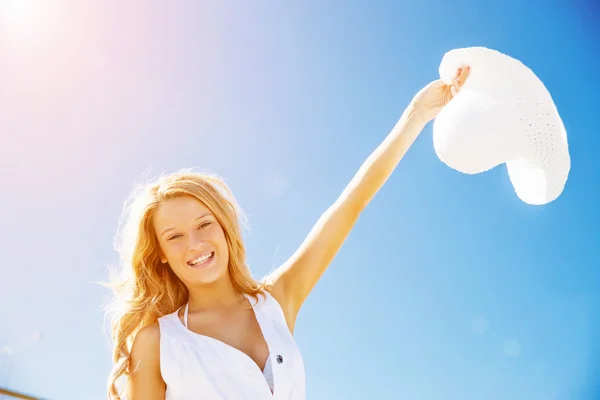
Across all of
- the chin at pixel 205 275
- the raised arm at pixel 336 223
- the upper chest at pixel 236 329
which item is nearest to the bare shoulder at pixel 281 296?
the raised arm at pixel 336 223

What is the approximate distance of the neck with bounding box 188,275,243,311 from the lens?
8.65 ft

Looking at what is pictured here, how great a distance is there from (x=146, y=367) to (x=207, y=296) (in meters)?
0.43

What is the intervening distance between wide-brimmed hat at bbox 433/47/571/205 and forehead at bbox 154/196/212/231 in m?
1.42

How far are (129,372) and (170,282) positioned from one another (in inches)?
19.8

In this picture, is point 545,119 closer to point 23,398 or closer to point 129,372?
point 129,372

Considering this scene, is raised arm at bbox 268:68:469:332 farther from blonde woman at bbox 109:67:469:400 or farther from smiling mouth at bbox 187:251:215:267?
smiling mouth at bbox 187:251:215:267

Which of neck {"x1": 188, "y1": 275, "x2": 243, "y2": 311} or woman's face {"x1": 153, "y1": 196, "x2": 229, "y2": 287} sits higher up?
woman's face {"x1": 153, "y1": 196, "x2": 229, "y2": 287}

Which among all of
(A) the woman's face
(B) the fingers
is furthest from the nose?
(B) the fingers

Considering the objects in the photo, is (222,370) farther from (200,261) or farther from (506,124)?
(506,124)

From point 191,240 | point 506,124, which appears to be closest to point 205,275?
point 191,240

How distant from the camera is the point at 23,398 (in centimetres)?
598

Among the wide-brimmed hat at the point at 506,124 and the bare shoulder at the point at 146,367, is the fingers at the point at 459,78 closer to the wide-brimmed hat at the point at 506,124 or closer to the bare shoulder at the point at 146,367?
the wide-brimmed hat at the point at 506,124

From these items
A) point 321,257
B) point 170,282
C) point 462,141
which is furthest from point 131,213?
point 462,141

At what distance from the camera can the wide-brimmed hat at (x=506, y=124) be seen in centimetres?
307
